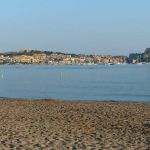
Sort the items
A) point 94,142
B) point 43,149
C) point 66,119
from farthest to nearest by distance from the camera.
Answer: point 66,119 → point 94,142 → point 43,149

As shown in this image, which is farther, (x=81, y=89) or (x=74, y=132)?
(x=81, y=89)

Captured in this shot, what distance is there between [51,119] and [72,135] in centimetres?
547

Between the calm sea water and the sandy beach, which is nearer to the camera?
the sandy beach

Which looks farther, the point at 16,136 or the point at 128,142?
the point at 16,136

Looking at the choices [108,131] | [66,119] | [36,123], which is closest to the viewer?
[108,131]

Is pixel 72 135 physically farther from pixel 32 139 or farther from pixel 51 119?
pixel 51 119

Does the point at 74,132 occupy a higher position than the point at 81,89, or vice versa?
the point at 74,132

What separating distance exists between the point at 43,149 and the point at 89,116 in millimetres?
9507

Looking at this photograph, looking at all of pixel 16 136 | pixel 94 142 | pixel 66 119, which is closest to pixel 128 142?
pixel 94 142

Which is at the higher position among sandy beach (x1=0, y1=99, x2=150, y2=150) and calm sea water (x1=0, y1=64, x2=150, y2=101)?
sandy beach (x1=0, y1=99, x2=150, y2=150)

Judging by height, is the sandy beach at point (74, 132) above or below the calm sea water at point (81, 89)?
above

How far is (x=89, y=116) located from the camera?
71.8 feet

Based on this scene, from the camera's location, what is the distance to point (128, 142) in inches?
546

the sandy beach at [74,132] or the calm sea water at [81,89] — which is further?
the calm sea water at [81,89]
